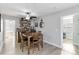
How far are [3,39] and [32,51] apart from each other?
2.77ft

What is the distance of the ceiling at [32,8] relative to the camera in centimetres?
268

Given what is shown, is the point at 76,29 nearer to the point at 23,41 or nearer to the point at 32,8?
the point at 32,8

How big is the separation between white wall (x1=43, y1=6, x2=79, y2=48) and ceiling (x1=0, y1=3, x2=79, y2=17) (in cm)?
14

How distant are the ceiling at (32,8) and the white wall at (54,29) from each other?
136 mm

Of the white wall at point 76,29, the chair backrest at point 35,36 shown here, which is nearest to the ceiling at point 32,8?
the white wall at point 76,29

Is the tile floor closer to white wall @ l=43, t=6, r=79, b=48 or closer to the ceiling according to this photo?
white wall @ l=43, t=6, r=79, b=48

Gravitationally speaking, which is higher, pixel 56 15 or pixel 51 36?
pixel 56 15

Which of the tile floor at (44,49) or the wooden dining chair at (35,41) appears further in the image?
the wooden dining chair at (35,41)

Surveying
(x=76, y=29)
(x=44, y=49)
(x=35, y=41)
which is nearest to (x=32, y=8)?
(x=35, y=41)

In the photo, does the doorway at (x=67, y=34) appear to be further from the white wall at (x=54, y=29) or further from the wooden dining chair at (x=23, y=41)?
the wooden dining chair at (x=23, y=41)

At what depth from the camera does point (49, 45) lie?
9.28ft

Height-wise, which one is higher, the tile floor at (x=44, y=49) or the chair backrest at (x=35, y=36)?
the chair backrest at (x=35, y=36)

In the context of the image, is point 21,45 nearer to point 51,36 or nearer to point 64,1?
point 51,36
